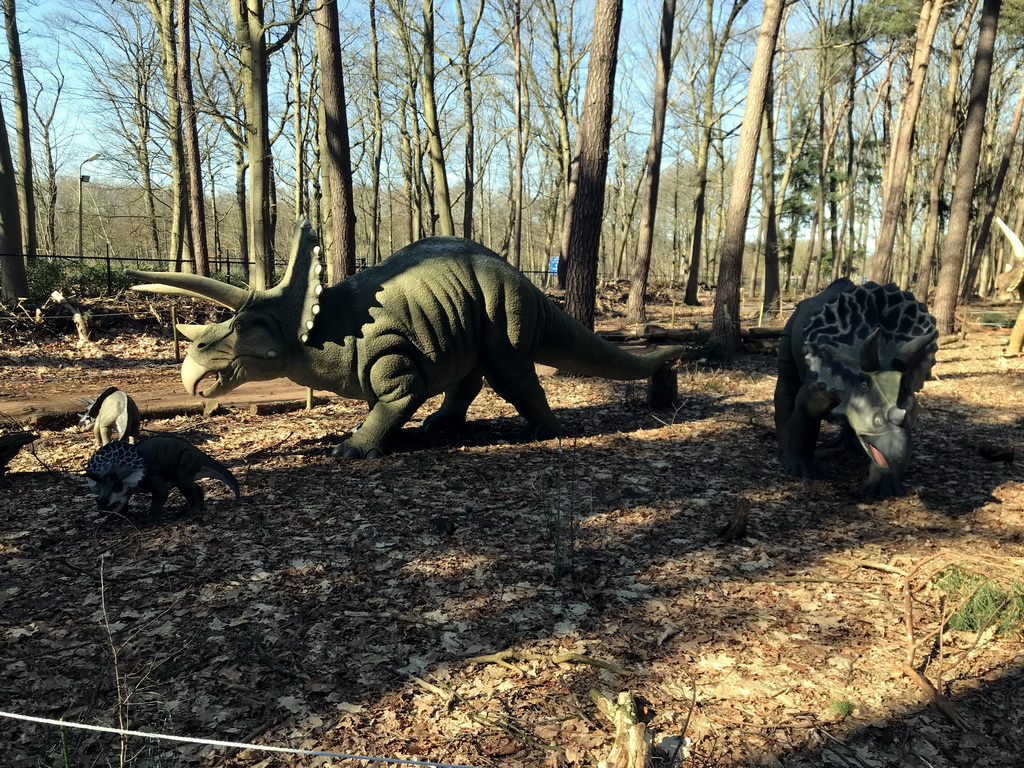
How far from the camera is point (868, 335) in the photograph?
4.65 meters

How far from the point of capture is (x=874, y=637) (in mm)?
3227

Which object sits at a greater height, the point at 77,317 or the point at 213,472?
the point at 77,317

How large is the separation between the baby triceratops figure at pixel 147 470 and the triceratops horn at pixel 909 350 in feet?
14.7

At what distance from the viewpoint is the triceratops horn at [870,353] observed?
437 centimetres

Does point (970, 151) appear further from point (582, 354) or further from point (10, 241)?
point (10, 241)

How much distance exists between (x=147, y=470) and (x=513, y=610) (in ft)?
8.34

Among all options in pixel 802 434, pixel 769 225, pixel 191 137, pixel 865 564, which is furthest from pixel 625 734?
pixel 769 225

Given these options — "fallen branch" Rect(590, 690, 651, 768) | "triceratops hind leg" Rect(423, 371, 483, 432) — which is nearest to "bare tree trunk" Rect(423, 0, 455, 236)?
"triceratops hind leg" Rect(423, 371, 483, 432)

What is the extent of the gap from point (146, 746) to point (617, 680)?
1832 millimetres

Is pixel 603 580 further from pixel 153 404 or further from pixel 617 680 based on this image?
pixel 153 404

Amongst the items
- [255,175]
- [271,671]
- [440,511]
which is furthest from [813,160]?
[271,671]

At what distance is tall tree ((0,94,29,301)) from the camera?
11.7 metres

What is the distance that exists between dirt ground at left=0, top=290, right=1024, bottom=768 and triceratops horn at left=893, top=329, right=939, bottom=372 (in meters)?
1.05

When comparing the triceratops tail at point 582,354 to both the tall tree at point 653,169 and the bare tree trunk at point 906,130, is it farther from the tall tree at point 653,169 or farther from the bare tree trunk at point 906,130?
the tall tree at point 653,169
